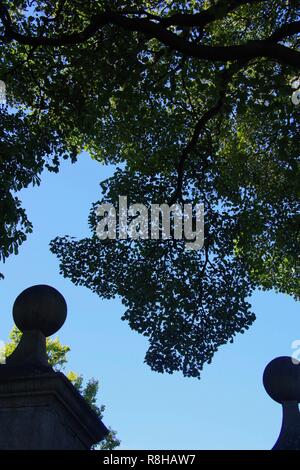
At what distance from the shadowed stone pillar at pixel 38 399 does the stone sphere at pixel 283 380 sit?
3.94 metres

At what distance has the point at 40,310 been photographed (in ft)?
24.3

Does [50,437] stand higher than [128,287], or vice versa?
[128,287]

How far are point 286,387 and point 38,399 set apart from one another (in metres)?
5.22

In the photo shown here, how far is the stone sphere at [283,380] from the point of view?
1011cm

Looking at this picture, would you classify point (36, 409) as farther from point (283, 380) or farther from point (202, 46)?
point (202, 46)

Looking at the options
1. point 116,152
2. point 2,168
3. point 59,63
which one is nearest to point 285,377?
point 2,168

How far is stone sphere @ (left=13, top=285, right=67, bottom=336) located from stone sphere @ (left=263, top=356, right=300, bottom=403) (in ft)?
14.9

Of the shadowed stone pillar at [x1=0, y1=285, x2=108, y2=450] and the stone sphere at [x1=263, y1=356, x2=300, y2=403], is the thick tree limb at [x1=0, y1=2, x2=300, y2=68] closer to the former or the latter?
the shadowed stone pillar at [x1=0, y1=285, x2=108, y2=450]

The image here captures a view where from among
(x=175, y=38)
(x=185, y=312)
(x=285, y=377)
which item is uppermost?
(x=175, y=38)

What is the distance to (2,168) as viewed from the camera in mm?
10672

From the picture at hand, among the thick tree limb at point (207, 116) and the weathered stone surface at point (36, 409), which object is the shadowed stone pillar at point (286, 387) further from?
the thick tree limb at point (207, 116)

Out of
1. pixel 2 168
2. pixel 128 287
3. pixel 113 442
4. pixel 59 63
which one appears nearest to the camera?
pixel 2 168
